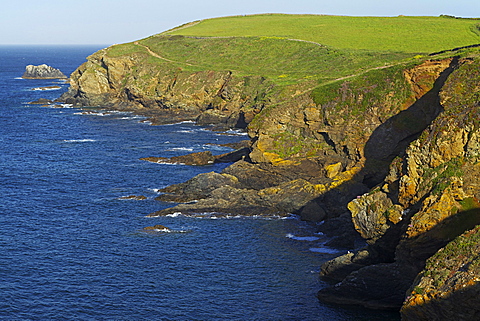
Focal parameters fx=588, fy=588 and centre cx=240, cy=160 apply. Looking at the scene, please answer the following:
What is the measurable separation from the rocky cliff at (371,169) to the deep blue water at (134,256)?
367 cm

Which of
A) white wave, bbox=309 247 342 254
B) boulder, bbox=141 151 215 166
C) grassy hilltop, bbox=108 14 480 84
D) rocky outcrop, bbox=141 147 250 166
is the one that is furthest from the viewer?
grassy hilltop, bbox=108 14 480 84

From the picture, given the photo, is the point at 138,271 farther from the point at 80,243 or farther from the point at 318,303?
the point at 318,303

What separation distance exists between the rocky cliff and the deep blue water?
3.67 metres

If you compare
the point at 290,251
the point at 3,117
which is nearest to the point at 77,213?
the point at 290,251

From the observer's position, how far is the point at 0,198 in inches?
3428

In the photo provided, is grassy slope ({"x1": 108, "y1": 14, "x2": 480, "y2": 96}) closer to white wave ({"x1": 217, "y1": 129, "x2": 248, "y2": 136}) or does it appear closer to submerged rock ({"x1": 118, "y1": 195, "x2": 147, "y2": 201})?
white wave ({"x1": 217, "y1": 129, "x2": 248, "y2": 136})

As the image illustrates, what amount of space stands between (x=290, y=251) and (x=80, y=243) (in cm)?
2478

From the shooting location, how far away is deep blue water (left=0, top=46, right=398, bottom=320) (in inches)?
2096

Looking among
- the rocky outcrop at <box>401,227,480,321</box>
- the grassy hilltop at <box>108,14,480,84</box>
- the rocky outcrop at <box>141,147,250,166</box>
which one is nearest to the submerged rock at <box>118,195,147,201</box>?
the rocky outcrop at <box>141,147,250,166</box>

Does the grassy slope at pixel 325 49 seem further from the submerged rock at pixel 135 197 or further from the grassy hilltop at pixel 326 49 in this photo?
the submerged rock at pixel 135 197

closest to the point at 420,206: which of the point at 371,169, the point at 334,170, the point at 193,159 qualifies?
the point at 371,169

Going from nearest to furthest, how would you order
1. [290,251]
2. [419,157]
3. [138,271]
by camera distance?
[419,157] → [138,271] → [290,251]

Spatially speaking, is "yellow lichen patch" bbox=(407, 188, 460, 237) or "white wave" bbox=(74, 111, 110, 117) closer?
"yellow lichen patch" bbox=(407, 188, 460, 237)

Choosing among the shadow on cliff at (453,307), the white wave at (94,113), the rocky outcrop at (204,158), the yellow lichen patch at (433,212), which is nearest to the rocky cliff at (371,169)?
the yellow lichen patch at (433,212)
